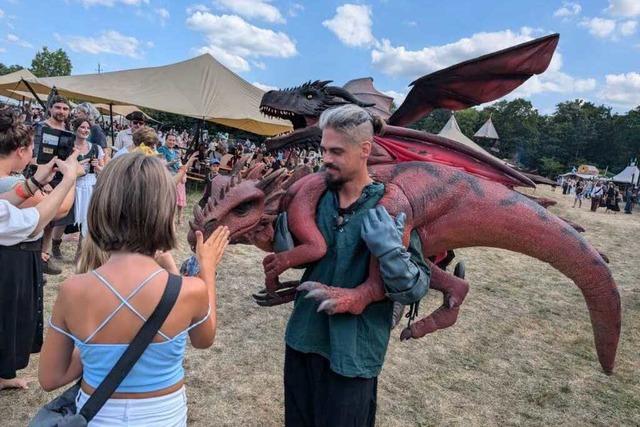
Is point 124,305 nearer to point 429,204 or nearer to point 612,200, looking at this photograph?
point 429,204

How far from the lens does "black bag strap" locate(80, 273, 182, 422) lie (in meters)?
1.11

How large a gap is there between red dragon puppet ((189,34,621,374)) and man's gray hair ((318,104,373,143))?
0.15 meters

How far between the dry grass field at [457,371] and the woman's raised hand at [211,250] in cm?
186

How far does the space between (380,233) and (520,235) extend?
101cm

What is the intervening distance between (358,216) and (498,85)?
1359 millimetres

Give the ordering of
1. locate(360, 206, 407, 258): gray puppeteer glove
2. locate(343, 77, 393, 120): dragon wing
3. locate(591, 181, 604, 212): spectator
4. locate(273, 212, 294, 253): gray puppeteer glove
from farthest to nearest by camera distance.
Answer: locate(591, 181, 604, 212): spectator < locate(343, 77, 393, 120): dragon wing < locate(273, 212, 294, 253): gray puppeteer glove < locate(360, 206, 407, 258): gray puppeteer glove

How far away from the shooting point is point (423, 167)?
2115 millimetres

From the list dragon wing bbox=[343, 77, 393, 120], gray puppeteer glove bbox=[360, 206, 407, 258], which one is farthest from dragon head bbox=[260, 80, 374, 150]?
gray puppeteer glove bbox=[360, 206, 407, 258]

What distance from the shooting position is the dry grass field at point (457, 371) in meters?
3.13

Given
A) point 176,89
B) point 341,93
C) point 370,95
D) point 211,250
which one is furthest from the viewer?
point 176,89

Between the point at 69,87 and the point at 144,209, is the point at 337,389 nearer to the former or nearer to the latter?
the point at 144,209

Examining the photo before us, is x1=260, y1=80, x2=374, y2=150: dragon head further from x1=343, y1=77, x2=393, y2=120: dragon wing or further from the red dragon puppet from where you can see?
x1=343, y1=77, x2=393, y2=120: dragon wing

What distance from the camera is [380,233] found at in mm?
1538

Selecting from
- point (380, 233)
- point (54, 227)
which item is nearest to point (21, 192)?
A: point (380, 233)
